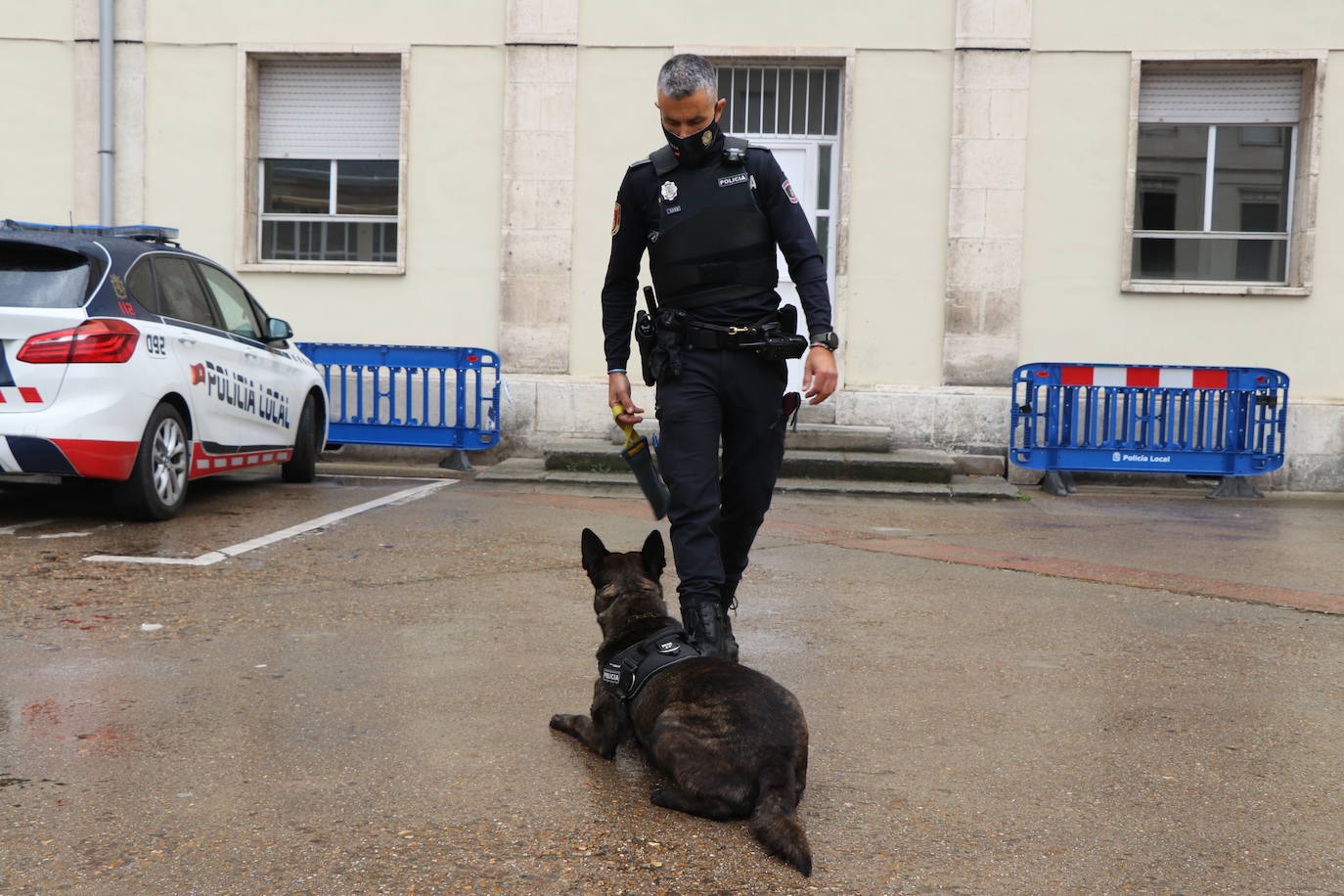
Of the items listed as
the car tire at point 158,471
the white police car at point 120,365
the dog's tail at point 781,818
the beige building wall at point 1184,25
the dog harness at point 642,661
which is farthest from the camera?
the beige building wall at point 1184,25

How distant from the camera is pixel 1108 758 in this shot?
12.3 feet

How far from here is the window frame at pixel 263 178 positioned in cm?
1306

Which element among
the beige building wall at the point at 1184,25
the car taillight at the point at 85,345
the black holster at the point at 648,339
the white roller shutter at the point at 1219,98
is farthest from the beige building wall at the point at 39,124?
the black holster at the point at 648,339

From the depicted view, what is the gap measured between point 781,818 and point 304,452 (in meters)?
8.03

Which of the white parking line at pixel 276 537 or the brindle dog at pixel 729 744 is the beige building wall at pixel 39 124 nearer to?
the white parking line at pixel 276 537

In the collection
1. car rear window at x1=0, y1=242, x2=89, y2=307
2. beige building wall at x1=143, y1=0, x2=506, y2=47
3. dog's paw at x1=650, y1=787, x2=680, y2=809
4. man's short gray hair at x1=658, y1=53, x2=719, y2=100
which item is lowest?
dog's paw at x1=650, y1=787, x2=680, y2=809

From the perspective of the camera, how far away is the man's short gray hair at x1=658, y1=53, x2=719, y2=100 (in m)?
4.12

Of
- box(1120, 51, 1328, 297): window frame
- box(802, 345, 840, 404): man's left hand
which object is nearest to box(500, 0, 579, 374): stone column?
box(1120, 51, 1328, 297): window frame

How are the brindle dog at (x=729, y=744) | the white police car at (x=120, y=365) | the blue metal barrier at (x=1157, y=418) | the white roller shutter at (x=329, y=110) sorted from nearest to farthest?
the brindle dog at (x=729, y=744) → the white police car at (x=120, y=365) → the blue metal barrier at (x=1157, y=418) → the white roller shutter at (x=329, y=110)

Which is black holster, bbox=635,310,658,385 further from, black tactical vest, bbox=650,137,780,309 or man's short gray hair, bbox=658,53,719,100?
man's short gray hair, bbox=658,53,719,100

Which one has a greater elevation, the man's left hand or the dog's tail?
the man's left hand

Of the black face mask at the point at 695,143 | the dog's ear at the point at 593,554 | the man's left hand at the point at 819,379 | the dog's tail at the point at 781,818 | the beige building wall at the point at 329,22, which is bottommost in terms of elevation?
the dog's tail at the point at 781,818

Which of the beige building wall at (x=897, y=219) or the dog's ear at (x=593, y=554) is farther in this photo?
the beige building wall at (x=897, y=219)

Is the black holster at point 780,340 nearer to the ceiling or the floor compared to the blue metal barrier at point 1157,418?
nearer to the ceiling
